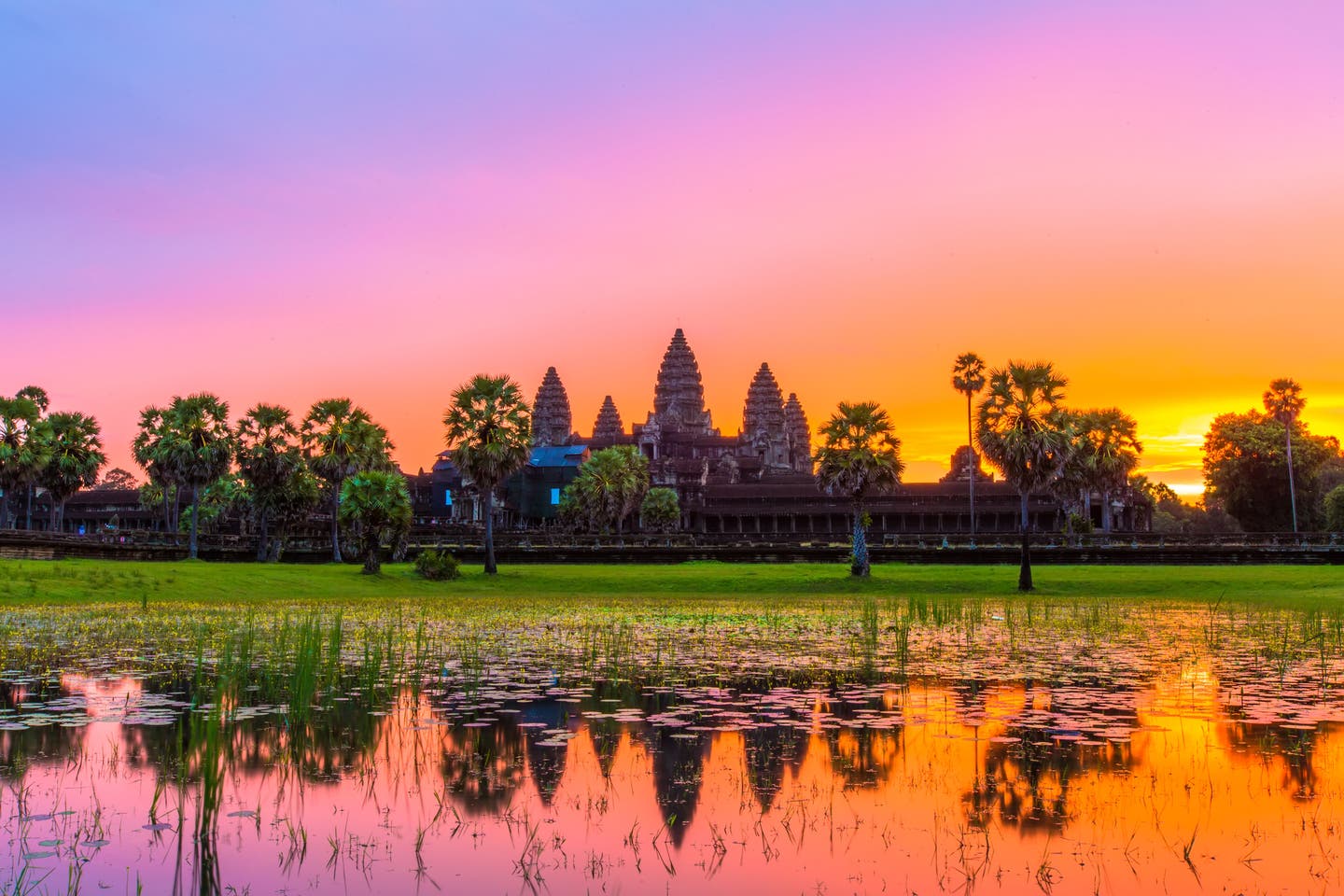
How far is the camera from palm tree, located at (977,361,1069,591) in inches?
1854

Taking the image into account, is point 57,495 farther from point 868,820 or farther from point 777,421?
point 777,421

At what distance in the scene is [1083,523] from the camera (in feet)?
266

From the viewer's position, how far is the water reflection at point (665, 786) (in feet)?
24.3

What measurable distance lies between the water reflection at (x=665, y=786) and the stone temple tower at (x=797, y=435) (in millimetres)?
170162

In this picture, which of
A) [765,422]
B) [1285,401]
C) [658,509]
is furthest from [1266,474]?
[765,422]

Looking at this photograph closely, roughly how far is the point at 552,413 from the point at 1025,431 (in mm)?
134023

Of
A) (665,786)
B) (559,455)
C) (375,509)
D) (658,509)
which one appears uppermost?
(559,455)

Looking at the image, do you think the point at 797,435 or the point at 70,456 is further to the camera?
the point at 797,435

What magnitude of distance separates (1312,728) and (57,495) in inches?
3124

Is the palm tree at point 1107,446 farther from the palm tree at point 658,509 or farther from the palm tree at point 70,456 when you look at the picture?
the palm tree at point 70,456

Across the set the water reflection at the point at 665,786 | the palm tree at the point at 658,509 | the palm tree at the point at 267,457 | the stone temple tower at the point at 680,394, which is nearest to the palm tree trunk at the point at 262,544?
the palm tree at the point at 267,457

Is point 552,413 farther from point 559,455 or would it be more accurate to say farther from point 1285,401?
point 1285,401

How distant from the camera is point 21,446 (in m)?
67.9

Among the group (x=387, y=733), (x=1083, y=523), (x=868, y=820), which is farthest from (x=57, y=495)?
(x=868, y=820)
